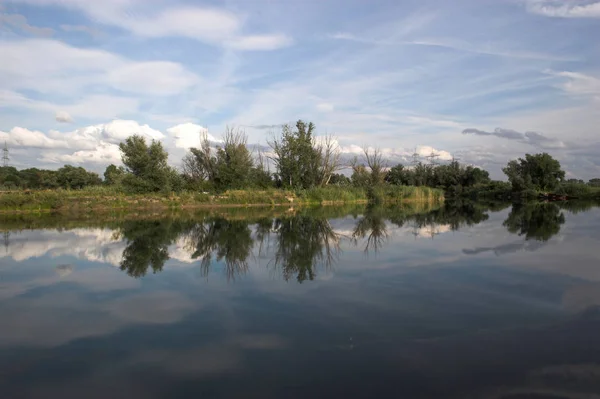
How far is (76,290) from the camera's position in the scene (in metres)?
7.24

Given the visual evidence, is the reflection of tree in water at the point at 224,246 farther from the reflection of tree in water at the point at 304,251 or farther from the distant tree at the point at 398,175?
the distant tree at the point at 398,175

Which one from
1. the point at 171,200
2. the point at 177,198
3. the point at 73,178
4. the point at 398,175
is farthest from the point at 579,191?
the point at 73,178

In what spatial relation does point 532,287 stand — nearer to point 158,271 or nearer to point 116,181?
point 158,271

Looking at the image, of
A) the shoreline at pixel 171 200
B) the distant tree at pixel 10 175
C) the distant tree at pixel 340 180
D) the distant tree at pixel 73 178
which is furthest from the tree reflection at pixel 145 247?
the distant tree at pixel 10 175

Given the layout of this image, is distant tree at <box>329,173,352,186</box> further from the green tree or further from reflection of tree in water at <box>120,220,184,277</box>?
reflection of tree in water at <box>120,220,184,277</box>

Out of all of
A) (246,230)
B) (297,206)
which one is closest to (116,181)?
(297,206)

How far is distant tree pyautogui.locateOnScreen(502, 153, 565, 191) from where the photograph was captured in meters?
54.8

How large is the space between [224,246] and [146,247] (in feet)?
7.36

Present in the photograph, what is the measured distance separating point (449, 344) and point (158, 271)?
245 inches

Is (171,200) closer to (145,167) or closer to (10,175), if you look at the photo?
(145,167)

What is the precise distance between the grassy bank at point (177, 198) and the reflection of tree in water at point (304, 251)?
16.8 metres

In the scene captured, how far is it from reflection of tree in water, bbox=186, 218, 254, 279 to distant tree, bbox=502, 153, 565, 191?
5051cm

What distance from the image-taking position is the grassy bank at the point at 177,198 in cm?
2689

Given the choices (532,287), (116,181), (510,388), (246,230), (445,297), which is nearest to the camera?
(510,388)
